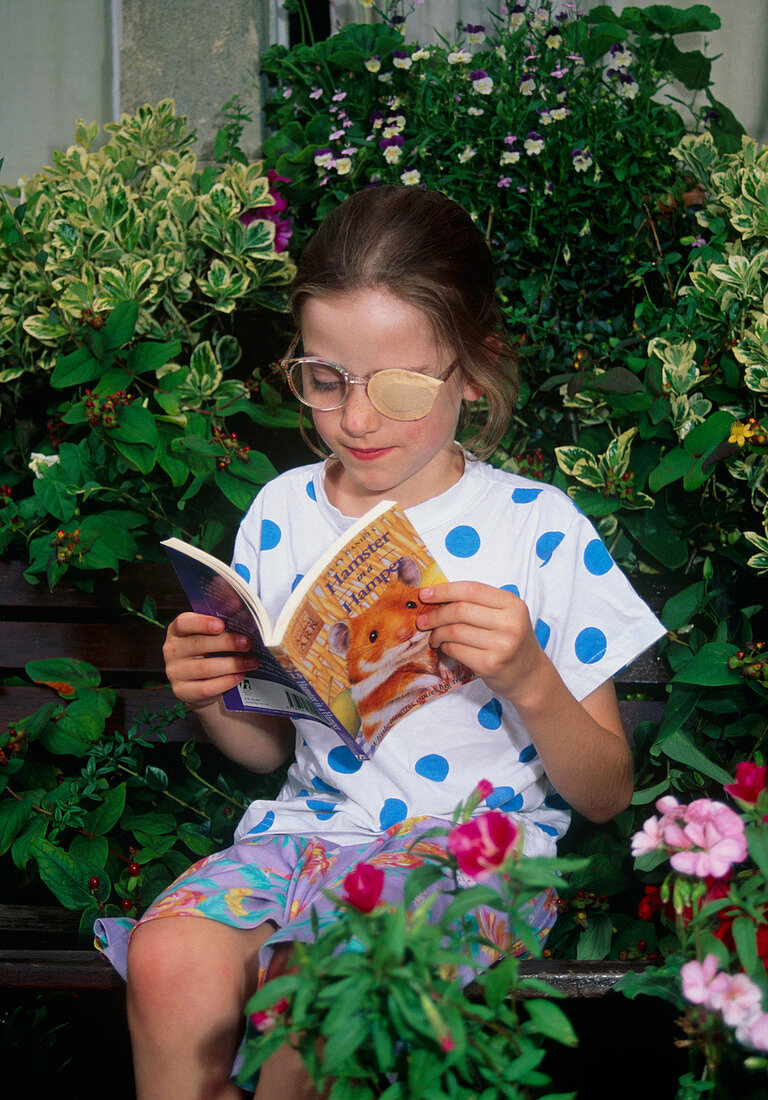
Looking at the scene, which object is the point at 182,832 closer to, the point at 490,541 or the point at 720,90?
the point at 490,541

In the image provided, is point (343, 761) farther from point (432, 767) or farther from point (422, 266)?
point (422, 266)

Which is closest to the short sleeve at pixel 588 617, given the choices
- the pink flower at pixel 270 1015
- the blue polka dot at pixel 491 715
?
the blue polka dot at pixel 491 715

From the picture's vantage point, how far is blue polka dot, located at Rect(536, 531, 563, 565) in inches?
54.6

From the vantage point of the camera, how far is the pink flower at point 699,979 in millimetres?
723

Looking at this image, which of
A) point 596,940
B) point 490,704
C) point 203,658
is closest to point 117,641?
point 203,658

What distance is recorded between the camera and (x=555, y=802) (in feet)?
4.74

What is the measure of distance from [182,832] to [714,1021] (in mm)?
1138

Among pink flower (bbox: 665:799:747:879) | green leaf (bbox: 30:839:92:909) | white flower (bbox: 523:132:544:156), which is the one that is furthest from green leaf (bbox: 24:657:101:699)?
white flower (bbox: 523:132:544:156)

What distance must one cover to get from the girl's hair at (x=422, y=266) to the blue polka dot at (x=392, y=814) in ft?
2.15

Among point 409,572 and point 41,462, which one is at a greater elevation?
point 409,572

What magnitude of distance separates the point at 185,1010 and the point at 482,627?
56 cm

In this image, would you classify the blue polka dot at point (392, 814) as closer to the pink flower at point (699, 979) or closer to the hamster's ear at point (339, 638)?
the hamster's ear at point (339, 638)

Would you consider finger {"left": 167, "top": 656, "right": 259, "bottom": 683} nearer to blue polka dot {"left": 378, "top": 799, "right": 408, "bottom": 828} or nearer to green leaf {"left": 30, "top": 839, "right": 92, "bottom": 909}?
blue polka dot {"left": 378, "top": 799, "right": 408, "bottom": 828}

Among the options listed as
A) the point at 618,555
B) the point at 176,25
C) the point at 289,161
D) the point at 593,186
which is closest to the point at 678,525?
the point at 618,555
